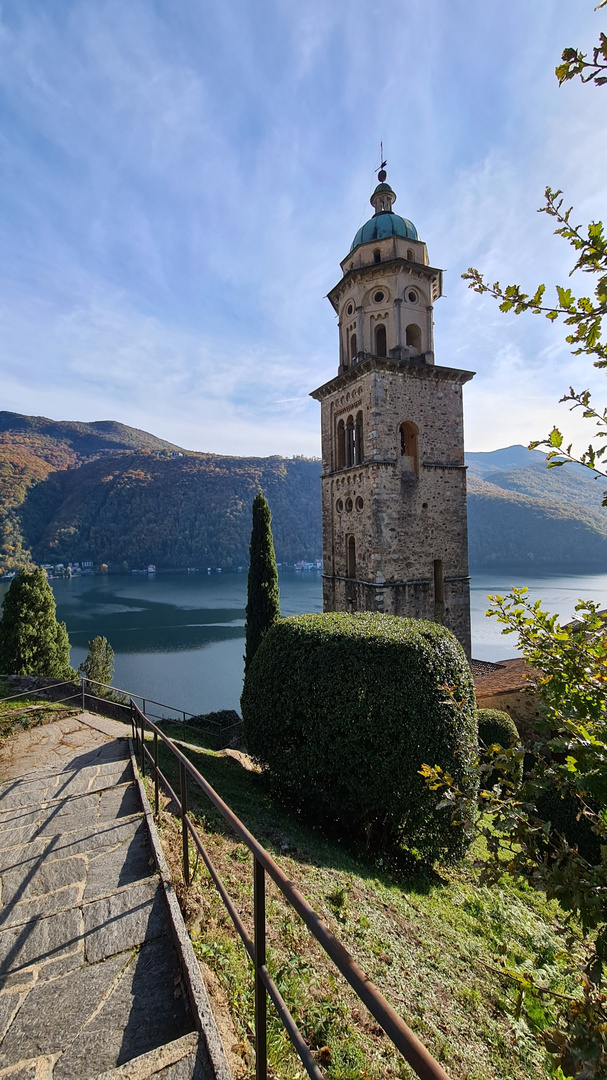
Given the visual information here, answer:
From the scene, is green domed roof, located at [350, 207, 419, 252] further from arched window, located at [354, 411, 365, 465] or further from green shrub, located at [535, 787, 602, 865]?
green shrub, located at [535, 787, 602, 865]

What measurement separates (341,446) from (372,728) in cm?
1150

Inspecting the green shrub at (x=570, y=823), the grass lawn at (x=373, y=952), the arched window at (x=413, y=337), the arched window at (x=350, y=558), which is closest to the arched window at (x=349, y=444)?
the arched window at (x=350, y=558)

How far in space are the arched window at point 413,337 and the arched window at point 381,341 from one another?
0.68m

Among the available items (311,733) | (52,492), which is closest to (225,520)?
(52,492)

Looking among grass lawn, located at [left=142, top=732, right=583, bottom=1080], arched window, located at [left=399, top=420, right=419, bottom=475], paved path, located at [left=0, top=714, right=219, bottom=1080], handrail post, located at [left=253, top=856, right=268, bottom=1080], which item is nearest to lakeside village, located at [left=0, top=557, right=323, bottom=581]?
arched window, located at [left=399, top=420, right=419, bottom=475]

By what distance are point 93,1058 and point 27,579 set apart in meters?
17.2

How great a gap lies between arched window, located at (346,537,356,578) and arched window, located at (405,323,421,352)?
253 inches

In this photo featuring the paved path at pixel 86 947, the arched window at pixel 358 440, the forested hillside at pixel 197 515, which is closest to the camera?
the paved path at pixel 86 947

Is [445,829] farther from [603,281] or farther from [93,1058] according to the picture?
[603,281]

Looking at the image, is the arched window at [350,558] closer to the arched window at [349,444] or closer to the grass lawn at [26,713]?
the arched window at [349,444]

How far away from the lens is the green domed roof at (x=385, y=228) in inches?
571

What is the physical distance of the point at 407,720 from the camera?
19.6 ft

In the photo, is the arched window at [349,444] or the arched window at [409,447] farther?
the arched window at [349,444]

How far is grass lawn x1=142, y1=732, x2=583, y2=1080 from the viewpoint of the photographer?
244cm
